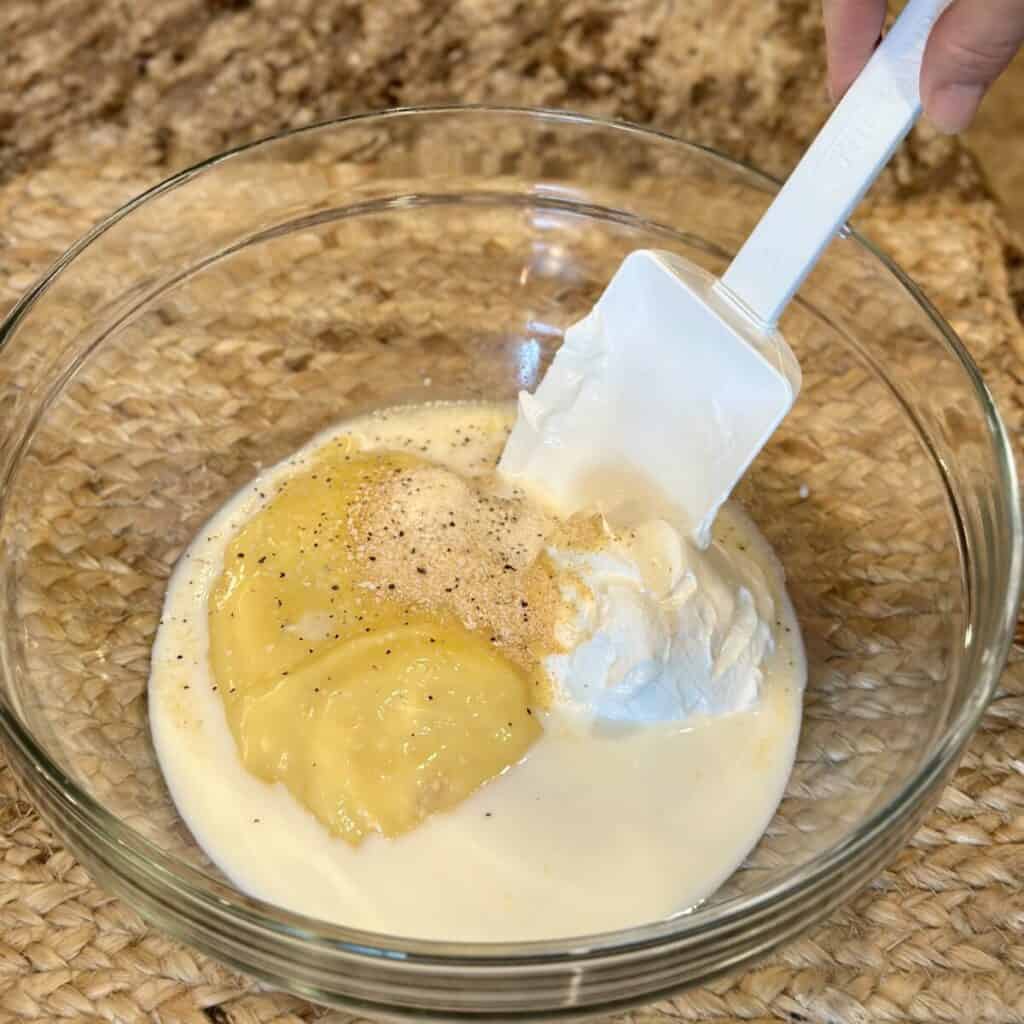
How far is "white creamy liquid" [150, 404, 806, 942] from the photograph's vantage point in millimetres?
1275

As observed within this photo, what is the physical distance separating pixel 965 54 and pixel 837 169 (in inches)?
7.3

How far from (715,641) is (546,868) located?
302mm

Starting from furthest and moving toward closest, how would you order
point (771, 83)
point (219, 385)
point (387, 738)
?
point (771, 83) < point (219, 385) < point (387, 738)

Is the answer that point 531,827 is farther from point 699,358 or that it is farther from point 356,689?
point 699,358

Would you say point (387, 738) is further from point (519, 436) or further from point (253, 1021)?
point (519, 436)

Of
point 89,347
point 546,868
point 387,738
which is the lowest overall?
point 546,868

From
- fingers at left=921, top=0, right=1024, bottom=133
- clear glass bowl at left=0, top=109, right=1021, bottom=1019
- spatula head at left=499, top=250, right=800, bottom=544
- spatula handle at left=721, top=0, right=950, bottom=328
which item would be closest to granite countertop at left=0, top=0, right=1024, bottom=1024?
clear glass bowl at left=0, top=109, right=1021, bottom=1019

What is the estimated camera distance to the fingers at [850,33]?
1362 millimetres

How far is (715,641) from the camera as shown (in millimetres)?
1423

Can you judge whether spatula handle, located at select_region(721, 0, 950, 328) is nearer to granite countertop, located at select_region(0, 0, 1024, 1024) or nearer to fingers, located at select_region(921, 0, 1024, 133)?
fingers, located at select_region(921, 0, 1024, 133)

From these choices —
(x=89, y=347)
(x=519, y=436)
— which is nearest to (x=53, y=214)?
(x=89, y=347)

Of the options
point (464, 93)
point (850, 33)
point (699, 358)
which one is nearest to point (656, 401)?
point (699, 358)

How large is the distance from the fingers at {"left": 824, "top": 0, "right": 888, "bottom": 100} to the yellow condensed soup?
687 mm

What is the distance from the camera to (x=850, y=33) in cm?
138
